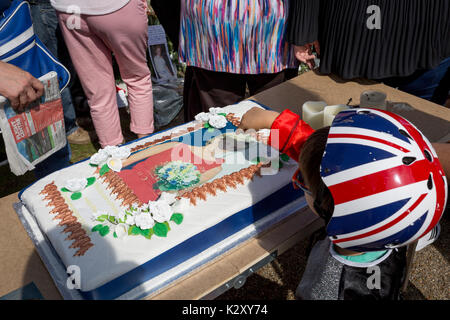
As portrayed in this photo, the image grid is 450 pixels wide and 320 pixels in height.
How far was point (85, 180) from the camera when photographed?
1388mm

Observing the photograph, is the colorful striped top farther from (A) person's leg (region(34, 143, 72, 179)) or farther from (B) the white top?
(A) person's leg (region(34, 143, 72, 179))

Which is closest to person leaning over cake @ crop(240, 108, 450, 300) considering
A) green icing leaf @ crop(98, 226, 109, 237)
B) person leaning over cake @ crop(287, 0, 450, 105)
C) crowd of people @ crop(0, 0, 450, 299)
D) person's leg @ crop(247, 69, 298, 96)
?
crowd of people @ crop(0, 0, 450, 299)

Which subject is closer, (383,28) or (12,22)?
(12,22)

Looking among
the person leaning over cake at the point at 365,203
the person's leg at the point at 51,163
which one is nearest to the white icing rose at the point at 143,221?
the person leaning over cake at the point at 365,203

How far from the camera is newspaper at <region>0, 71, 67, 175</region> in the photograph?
1.50 meters

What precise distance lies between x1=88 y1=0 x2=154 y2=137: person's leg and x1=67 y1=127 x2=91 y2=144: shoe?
3.65 ft

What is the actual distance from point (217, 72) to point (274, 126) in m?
0.94

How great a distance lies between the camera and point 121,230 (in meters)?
1.19

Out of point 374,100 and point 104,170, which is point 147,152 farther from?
point 374,100

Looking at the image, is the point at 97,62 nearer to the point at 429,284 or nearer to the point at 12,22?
the point at 12,22

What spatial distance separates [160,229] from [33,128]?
2.95 ft

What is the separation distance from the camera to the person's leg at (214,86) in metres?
2.27
